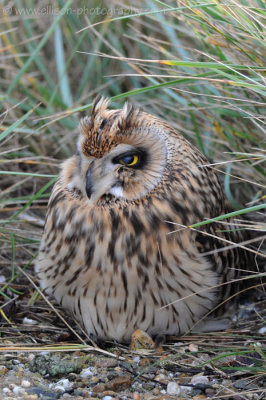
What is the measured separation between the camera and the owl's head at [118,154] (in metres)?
2.27

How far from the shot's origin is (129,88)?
4141 mm

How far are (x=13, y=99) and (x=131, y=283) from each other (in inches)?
69.8

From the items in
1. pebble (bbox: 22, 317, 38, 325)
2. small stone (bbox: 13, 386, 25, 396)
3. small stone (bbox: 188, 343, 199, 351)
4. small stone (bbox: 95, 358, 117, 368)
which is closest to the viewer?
small stone (bbox: 13, 386, 25, 396)

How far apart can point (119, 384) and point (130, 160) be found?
0.73m

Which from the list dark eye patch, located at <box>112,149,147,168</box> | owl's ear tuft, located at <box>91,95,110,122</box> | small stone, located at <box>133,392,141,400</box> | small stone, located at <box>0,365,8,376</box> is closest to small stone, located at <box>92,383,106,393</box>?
small stone, located at <box>133,392,141,400</box>

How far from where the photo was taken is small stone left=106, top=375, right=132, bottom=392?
221 cm

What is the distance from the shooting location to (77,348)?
2.39m

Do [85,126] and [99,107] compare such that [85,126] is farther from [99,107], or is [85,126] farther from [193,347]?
[193,347]

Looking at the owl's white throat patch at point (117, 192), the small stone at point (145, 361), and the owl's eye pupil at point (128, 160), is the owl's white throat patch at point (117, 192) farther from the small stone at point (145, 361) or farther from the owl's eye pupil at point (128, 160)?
the small stone at point (145, 361)

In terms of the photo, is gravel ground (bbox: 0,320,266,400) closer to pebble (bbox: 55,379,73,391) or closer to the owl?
pebble (bbox: 55,379,73,391)

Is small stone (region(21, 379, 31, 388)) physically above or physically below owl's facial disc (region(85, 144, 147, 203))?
below

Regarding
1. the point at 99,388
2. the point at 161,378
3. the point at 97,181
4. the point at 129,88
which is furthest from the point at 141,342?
the point at 129,88

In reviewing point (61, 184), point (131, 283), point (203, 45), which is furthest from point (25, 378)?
point (203, 45)

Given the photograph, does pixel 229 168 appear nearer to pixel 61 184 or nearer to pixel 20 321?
pixel 61 184
